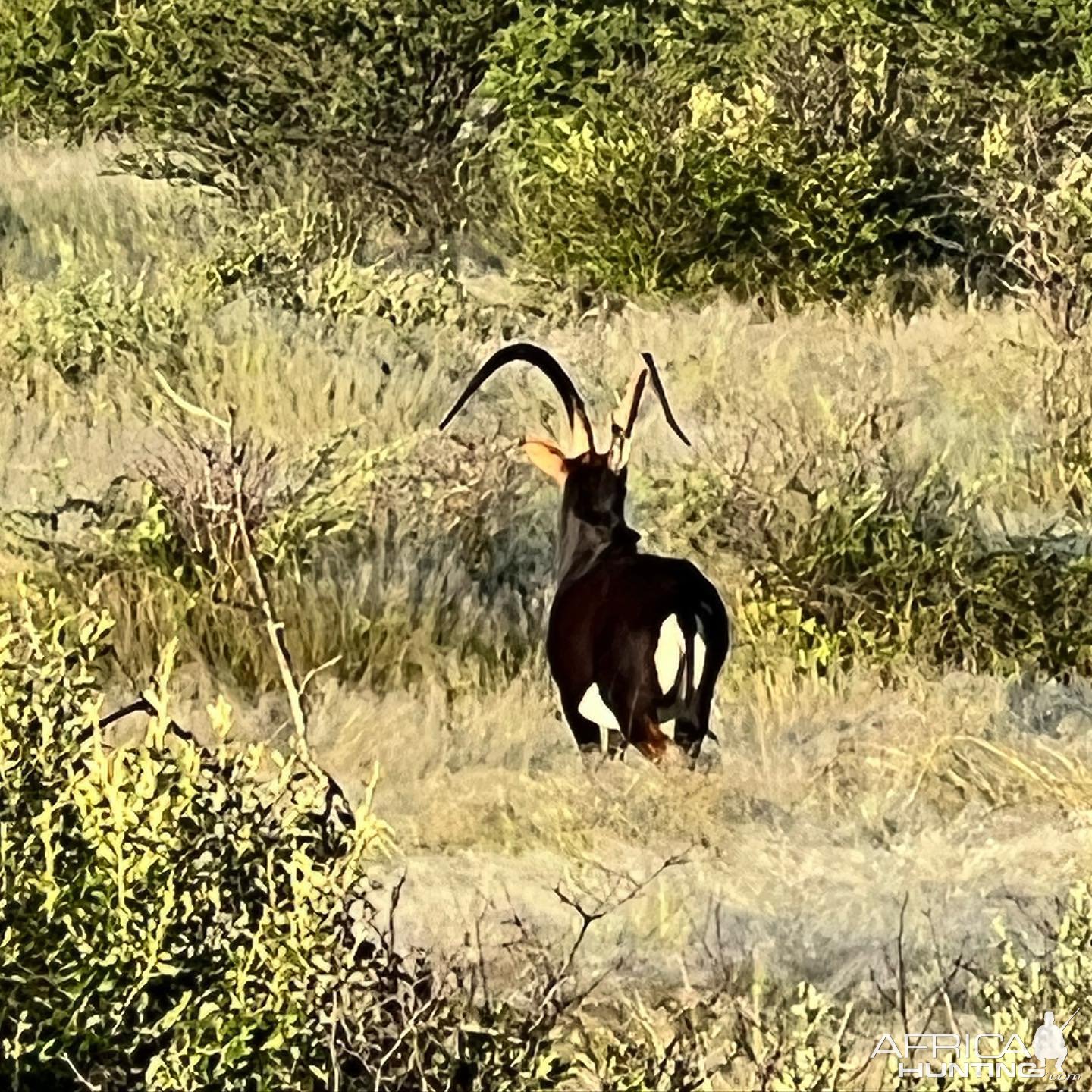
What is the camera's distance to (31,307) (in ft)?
30.1

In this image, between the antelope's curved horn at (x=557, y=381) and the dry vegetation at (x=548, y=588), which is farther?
the antelope's curved horn at (x=557, y=381)

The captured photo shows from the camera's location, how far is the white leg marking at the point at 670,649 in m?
5.07

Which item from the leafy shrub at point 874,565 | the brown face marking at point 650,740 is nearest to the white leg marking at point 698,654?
the brown face marking at point 650,740

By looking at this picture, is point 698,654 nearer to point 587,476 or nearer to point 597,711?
point 597,711

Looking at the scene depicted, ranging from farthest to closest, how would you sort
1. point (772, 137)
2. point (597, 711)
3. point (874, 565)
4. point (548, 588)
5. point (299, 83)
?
point (299, 83) → point (772, 137) → point (874, 565) → point (548, 588) → point (597, 711)

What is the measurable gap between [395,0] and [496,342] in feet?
12.5

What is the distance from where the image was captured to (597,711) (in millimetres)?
5223

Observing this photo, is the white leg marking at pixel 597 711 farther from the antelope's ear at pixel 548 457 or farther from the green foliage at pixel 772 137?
the green foliage at pixel 772 137

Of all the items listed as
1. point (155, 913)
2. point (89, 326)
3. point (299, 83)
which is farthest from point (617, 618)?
point (299, 83)

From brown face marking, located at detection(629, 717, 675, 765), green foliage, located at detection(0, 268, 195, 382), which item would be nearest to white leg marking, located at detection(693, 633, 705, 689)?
brown face marking, located at detection(629, 717, 675, 765)

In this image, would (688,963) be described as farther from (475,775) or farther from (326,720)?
(326,720)

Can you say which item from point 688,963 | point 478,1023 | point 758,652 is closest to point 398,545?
point 758,652

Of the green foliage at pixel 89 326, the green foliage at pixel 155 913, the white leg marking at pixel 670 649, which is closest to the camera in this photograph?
the green foliage at pixel 155 913

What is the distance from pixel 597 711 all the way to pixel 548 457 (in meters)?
0.61
